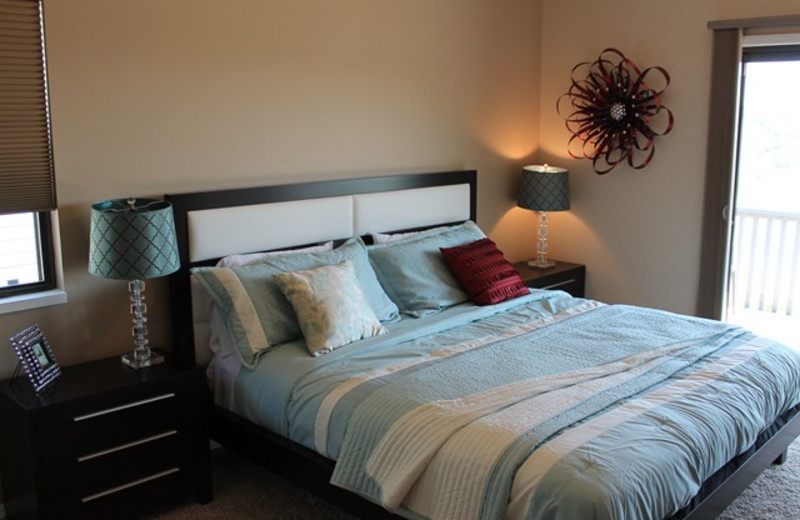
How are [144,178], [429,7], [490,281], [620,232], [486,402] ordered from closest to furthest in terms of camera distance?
[486,402], [144,178], [490,281], [429,7], [620,232]

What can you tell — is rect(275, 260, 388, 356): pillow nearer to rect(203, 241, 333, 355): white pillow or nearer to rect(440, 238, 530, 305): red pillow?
rect(203, 241, 333, 355): white pillow

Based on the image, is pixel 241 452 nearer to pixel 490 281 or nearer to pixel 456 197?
pixel 490 281

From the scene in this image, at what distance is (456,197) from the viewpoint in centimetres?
466

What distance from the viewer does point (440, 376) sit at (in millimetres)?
2895

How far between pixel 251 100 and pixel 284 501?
1.87 metres

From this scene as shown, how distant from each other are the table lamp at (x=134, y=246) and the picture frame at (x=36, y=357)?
31cm

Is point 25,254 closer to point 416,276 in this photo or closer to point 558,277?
point 416,276

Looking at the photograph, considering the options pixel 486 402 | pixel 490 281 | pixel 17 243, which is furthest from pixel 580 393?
pixel 17 243

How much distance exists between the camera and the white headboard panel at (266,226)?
3.42 m

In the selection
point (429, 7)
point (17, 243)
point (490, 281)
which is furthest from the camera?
point (429, 7)

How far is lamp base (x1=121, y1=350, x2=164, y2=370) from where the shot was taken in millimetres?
3107

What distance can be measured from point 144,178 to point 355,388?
4.52ft

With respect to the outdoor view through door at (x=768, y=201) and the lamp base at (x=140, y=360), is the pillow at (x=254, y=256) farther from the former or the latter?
the outdoor view through door at (x=768, y=201)

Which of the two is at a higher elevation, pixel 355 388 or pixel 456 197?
pixel 456 197
